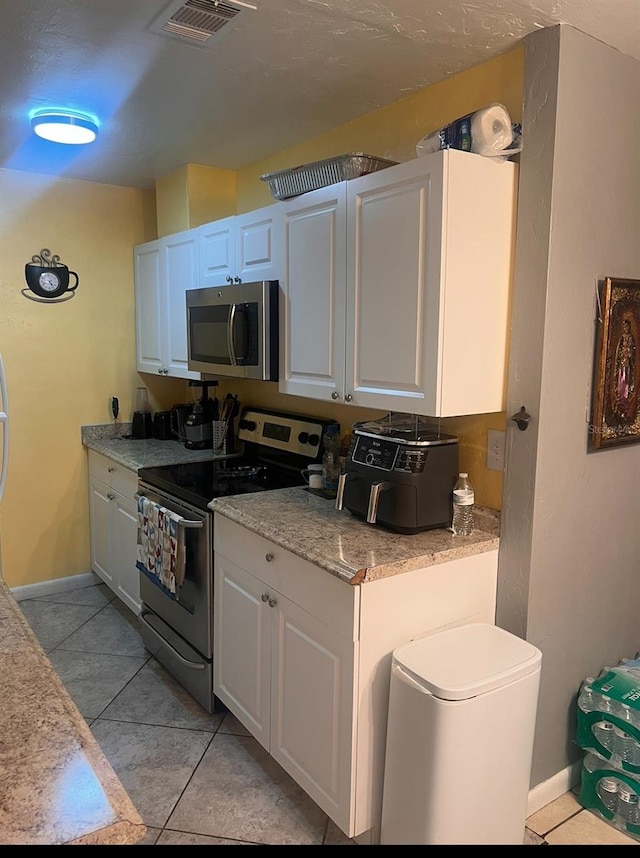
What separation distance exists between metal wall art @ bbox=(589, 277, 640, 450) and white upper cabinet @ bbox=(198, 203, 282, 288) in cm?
118

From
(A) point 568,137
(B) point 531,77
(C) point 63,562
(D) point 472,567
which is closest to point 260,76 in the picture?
(B) point 531,77

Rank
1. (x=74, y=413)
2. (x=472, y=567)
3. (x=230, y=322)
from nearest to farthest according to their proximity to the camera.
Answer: (x=472, y=567)
(x=230, y=322)
(x=74, y=413)

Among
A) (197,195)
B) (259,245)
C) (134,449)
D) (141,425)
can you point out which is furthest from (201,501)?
(197,195)

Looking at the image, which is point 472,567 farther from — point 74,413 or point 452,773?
point 74,413

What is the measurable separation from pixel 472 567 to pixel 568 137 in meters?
1.25

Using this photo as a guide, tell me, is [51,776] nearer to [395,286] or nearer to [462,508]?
[462,508]

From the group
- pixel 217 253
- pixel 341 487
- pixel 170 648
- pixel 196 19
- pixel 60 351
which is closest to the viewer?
pixel 196 19

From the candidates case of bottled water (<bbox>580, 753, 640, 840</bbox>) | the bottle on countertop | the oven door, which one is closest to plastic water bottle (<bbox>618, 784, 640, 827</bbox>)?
case of bottled water (<bbox>580, 753, 640, 840</bbox>)

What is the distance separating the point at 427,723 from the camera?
1.27 meters

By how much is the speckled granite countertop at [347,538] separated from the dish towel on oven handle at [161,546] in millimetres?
270

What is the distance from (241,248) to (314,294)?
1.97 feet

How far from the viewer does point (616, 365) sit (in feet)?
6.31

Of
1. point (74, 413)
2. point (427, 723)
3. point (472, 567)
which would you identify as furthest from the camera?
point (74, 413)

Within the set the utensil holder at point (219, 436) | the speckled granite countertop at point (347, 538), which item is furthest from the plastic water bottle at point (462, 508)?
the utensil holder at point (219, 436)
